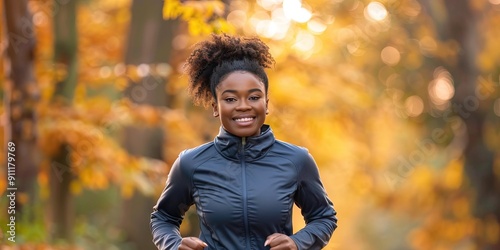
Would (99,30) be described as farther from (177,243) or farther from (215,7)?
(177,243)

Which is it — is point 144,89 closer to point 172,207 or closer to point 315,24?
point 315,24

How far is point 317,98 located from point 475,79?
2.60m

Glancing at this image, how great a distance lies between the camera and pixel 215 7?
7.49 meters

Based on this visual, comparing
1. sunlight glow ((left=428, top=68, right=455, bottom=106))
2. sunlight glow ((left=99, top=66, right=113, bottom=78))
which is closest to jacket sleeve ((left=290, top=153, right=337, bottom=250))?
sunlight glow ((left=99, top=66, right=113, bottom=78))

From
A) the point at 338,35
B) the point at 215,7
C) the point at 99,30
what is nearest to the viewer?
the point at 215,7

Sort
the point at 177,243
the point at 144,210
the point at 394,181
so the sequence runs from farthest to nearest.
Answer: the point at 394,181, the point at 144,210, the point at 177,243

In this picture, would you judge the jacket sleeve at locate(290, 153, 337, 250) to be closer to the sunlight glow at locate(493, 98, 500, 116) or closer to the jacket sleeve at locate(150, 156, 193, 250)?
the jacket sleeve at locate(150, 156, 193, 250)

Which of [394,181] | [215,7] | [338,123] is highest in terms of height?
[215,7]

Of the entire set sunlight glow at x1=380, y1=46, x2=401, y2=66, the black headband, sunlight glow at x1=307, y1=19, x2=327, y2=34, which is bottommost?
the black headband

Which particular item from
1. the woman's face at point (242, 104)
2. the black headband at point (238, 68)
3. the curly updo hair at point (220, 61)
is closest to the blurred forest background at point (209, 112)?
the curly updo hair at point (220, 61)

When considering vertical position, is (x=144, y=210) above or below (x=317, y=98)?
below

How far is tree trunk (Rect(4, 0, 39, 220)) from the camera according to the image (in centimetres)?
881

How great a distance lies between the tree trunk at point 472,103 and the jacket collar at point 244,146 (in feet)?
38.6

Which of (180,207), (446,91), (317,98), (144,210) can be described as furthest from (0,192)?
(446,91)
